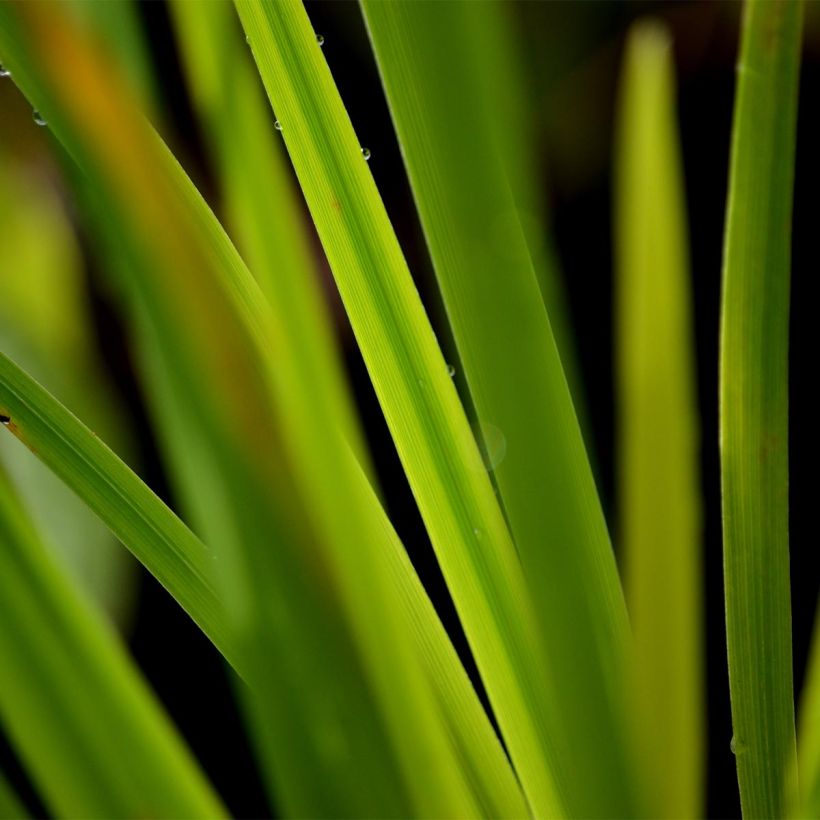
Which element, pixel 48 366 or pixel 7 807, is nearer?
pixel 7 807

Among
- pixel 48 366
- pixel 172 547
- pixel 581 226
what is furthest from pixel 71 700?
pixel 581 226

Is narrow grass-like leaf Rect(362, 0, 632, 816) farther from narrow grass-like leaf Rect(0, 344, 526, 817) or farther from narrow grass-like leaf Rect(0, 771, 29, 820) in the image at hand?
narrow grass-like leaf Rect(0, 771, 29, 820)

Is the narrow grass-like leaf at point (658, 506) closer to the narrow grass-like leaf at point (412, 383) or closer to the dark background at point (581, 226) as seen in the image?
the narrow grass-like leaf at point (412, 383)

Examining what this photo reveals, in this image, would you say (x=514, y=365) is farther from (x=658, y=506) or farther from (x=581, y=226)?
(x=581, y=226)

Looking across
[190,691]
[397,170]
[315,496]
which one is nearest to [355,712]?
[315,496]

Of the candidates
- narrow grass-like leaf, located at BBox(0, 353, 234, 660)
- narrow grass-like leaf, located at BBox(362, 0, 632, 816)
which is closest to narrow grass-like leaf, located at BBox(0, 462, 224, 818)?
narrow grass-like leaf, located at BBox(0, 353, 234, 660)

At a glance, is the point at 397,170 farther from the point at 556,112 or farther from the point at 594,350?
the point at 594,350
